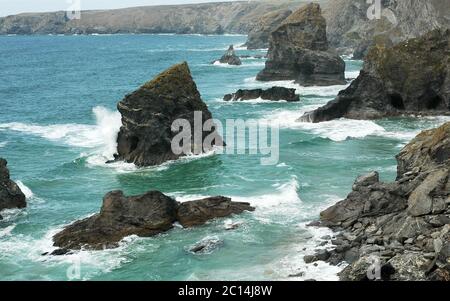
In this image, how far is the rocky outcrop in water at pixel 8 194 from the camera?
4041cm

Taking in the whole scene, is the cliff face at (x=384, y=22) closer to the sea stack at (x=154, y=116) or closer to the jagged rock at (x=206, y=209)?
the sea stack at (x=154, y=116)

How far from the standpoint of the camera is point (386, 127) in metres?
61.5

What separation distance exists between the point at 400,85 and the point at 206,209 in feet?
123

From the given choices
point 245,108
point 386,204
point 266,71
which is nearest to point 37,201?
point 386,204

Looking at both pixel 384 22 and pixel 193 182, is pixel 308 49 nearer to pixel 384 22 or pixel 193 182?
pixel 384 22

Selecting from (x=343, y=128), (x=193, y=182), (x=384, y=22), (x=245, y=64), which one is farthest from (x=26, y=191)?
(x=245, y=64)

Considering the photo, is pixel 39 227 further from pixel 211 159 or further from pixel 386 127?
pixel 386 127

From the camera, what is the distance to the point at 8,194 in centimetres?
4066

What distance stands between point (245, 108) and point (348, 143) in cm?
2624

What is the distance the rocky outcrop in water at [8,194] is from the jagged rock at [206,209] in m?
12.8

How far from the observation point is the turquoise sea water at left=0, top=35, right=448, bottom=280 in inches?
1168

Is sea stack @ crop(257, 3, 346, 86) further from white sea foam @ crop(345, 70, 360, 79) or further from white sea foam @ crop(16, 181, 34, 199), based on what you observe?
white sea foam @ crop(16, 181, 34, 199)

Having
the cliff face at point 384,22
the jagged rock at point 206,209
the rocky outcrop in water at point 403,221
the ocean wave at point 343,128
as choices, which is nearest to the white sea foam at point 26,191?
the jagged rock at point 206,209

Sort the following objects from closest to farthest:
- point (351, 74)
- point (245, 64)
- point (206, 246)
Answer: point (206, 246) < point (351, 74) < point (245, 64)
